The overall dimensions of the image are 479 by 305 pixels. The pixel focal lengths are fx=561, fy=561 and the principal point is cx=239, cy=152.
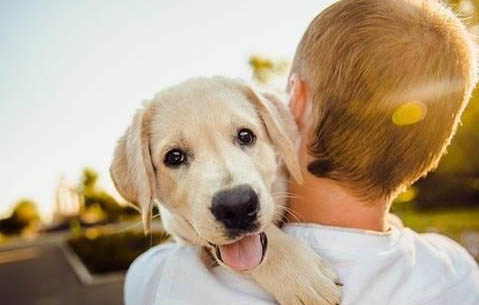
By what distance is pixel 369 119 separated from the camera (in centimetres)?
267

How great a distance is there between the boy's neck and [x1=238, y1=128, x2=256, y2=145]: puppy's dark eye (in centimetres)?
52

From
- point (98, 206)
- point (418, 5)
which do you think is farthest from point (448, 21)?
point (98, 206)

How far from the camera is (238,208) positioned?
8.95 ft

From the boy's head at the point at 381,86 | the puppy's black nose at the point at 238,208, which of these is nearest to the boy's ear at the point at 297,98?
the boy's head at the point at 381,86

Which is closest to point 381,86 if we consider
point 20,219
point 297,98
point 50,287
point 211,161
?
point 297,98

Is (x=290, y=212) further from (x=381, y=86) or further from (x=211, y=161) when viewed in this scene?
(x=381, y=86)

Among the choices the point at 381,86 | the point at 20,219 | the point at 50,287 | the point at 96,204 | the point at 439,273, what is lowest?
the point at 20,219

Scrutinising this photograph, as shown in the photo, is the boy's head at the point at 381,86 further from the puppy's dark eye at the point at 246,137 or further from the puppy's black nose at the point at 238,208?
the puppy's dark eye at the point at 246,137

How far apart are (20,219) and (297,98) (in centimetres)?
6014

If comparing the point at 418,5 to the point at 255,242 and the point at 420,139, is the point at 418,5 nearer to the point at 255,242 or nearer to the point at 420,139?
the point at 420,139

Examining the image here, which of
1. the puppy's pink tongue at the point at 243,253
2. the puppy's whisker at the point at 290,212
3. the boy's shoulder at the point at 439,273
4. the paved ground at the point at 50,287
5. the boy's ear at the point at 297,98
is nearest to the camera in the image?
the boy's shoulder at the point at 439,273

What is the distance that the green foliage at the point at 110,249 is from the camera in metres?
18.0

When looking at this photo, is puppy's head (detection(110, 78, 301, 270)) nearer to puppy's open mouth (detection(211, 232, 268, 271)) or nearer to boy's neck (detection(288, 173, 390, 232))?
puppy's open mouth (detection(211, 232, 268, 271))

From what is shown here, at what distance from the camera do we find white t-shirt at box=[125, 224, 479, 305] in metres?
2.44
